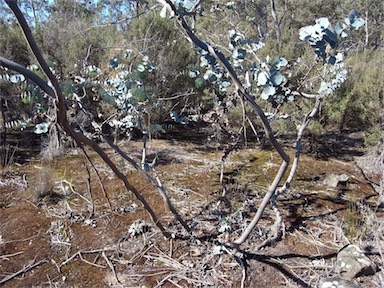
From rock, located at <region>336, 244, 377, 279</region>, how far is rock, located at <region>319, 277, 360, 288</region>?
0.13m

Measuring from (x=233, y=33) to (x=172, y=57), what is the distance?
313 centimetres

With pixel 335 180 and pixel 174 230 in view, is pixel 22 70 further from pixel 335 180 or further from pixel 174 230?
pixel 335 180

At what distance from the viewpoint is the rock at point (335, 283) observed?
1.60 meters

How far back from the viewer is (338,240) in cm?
211

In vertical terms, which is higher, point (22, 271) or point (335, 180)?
point (335, 180)

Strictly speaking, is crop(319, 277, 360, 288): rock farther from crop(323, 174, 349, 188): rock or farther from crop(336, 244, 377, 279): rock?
crop(323, 174, 349, 188): rock

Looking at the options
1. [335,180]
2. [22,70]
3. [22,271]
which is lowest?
[22,271]

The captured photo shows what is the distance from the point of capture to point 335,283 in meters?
1.64

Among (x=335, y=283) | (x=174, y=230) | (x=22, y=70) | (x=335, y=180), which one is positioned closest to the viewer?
(x=22, y=70)

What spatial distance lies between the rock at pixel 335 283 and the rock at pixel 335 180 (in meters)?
1.41

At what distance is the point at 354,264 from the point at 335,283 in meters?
0.23

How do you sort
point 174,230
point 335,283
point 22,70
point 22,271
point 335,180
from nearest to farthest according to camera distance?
1. point 22,70
2. point 335,283
3. point 22,271
4. point 174,230
5. point 335,180

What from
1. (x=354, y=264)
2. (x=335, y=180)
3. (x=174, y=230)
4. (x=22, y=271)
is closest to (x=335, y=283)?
(x=354, y=264)

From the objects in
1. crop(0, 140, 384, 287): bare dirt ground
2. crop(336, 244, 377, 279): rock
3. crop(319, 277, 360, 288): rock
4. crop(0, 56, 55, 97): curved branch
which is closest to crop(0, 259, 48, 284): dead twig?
crop(0, 140, 384, 287): bare dirt ground
